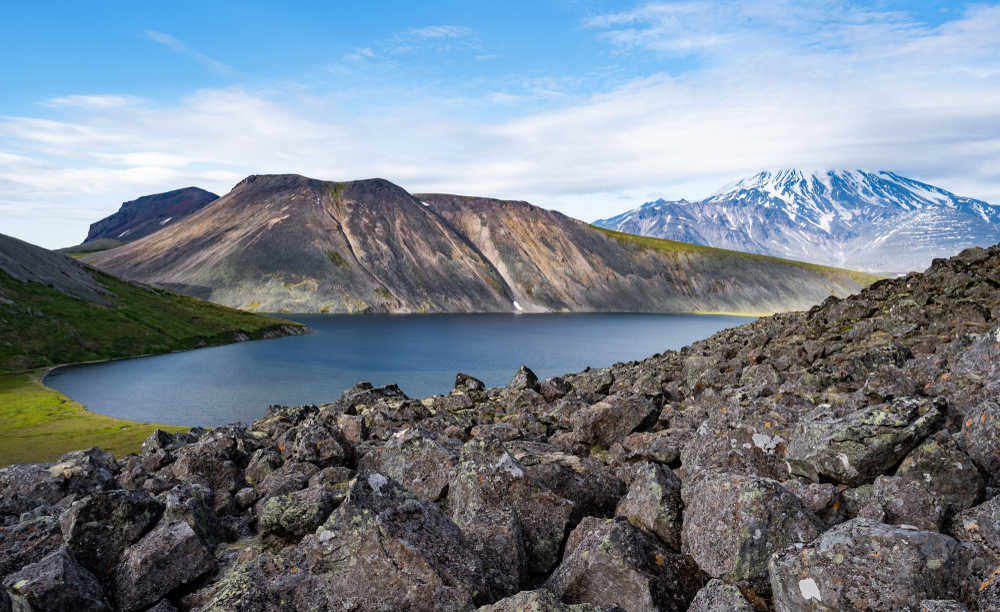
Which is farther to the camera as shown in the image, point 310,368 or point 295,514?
point 310,368

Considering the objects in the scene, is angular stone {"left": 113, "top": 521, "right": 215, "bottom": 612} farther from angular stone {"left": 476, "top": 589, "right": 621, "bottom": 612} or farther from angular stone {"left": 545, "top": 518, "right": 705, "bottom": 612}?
angular stone {"left": 545, "top": 518, "right": 705, "bottom": 612}

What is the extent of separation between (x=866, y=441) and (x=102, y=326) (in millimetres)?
108980

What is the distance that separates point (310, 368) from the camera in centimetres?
7712

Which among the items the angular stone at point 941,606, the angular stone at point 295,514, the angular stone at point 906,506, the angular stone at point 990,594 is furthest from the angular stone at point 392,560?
the angular stone at point 906,506

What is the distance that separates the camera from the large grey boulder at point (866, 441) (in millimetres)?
8883

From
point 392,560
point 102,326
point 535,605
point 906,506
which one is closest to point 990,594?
point 906,506

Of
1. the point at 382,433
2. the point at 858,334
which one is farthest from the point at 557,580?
the point at 858,334

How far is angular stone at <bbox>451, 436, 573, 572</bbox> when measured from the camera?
8.73 metres

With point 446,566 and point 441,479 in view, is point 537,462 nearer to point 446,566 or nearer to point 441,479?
point 441,479

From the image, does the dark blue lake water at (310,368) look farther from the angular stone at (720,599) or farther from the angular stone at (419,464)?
the angular stone at (720,599)

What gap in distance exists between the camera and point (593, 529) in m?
8.20

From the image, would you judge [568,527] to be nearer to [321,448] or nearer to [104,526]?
[104,526]

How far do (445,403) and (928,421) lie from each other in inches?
1020

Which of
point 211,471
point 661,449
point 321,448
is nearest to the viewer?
point 661,449
